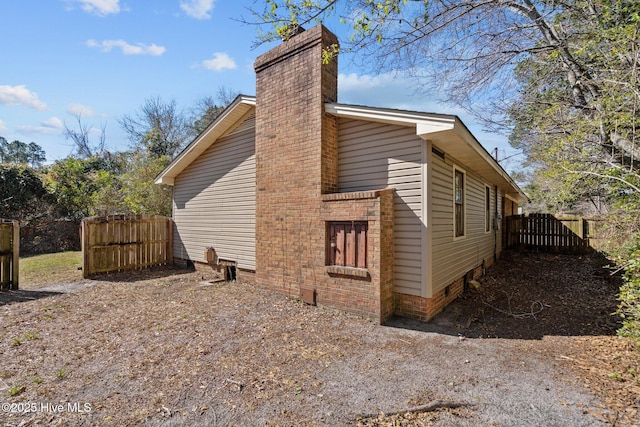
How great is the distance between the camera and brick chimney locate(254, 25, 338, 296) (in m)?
5.98

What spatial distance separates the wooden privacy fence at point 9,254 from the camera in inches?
280

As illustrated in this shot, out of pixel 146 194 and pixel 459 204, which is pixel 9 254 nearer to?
pixel 146 194

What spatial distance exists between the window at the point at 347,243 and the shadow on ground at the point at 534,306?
126cm

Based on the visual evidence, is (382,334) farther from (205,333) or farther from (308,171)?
(308,171)

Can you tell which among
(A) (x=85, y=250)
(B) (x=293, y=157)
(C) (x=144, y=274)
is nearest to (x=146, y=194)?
(A) (x=85, y=250)

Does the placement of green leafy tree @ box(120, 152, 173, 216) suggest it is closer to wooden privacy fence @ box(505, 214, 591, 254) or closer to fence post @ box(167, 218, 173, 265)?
fence post @ box(167, 218, 173, 265)

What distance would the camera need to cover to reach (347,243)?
548cm

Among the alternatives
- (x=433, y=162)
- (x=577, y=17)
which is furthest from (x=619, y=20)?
(x=433, y=162)

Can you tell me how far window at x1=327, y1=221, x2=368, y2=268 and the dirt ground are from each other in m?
1.01

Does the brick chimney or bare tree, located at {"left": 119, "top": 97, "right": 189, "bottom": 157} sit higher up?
bare tree, located at {"left": 119, "top": 97, "right": 189, "bottom": 157}

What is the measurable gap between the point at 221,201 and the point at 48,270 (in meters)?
6.61

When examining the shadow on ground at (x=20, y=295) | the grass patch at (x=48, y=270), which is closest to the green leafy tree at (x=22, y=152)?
the grass patch at (x=48, y=270)

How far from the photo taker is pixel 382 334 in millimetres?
4652

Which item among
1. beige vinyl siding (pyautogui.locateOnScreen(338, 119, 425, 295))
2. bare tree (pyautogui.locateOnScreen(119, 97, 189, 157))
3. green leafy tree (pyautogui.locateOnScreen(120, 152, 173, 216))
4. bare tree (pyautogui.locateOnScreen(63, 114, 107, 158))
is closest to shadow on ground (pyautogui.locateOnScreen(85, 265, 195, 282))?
green leafy tree (pyautogui.locateOnScreen(120, 152, 173, 216))
